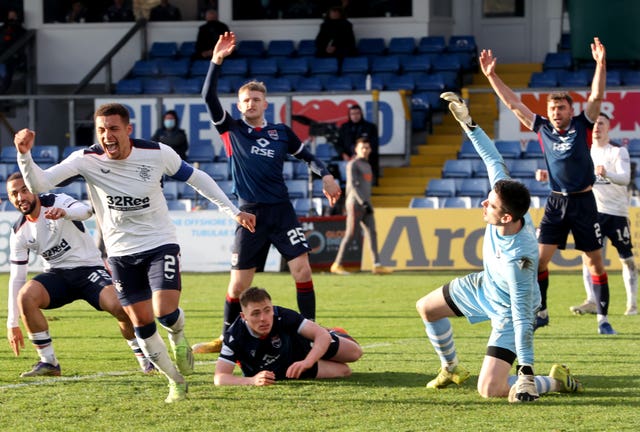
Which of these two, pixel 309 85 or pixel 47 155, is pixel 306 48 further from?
pixel 47 155

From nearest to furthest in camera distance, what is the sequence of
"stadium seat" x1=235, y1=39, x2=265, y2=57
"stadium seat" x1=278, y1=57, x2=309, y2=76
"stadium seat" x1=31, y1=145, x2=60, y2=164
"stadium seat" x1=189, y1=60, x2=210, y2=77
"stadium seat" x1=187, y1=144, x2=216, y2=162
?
"stadium seat" x1=187, y1=144, x2=216, y2=162
"stadium seat" x1=31, y1=145, x2=60, y2=164
"stadium seat" x1=278, y1=57, x2=309, y2=76
"stadium seat" x1=189, y1=60, x2=210, y2=77
"stadium seat" x1=235, y1=39, x2=265, y2=57

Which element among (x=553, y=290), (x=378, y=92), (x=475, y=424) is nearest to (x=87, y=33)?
(x=378, y=92)

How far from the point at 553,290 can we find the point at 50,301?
899cm

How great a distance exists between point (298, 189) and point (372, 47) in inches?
248

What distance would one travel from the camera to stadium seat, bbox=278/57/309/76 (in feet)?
90.2

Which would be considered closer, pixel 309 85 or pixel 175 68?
pixel 309 85

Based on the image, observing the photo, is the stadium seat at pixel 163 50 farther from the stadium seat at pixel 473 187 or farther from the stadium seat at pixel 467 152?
the stadium seat at pixel 473 187

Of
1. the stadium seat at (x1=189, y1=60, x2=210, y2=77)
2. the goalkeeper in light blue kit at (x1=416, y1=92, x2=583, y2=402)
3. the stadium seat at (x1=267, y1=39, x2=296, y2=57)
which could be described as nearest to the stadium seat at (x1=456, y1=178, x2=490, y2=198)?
the stadium seat at (x1=267, y1=39, x2=296, y2=57)

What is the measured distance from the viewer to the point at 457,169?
23.3 m

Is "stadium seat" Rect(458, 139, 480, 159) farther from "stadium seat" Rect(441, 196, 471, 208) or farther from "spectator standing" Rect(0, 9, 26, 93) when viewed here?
"spectator standing" Rect(0, 9, 26, 93)

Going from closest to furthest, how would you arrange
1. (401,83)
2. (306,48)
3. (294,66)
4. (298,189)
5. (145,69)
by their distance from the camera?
(298,189), (401,83), (294,66), (145,69), (306,48)

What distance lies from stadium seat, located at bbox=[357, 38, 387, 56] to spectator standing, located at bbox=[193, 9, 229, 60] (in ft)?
10.5

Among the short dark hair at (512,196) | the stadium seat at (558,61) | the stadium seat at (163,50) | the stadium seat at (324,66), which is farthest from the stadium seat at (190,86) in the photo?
the short dark hair at (512,196)

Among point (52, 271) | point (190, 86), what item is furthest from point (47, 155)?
point (52, 271)
